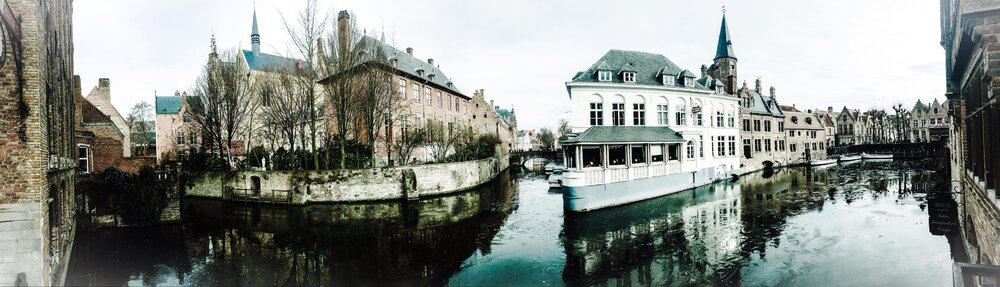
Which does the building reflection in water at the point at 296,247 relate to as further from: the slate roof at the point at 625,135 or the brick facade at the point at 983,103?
the brick facade at the point at 983,103

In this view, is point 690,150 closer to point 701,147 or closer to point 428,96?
point 701,147

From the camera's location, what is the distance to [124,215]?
15695mm

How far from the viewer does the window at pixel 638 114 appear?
2162 centimetres

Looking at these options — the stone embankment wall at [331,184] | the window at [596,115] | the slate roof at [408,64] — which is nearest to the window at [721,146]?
the window at [596,115]

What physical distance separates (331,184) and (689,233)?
16524 mm

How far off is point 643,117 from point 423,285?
16429 millimetres

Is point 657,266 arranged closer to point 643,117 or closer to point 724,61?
point 643,117

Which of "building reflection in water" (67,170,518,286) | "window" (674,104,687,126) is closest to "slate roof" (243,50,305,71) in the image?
"building reflection in water" (67,170,518,286)

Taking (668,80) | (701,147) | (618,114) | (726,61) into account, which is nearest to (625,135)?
(618,114)

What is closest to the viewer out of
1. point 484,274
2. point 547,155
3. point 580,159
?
point 484,274

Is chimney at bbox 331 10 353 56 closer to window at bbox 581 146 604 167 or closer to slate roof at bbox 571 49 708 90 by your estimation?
slate roof at bbox 571 49 708 90

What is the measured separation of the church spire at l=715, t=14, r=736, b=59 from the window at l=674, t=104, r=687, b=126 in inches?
593

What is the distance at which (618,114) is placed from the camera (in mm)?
21062

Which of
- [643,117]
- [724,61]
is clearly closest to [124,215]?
[643,117]
